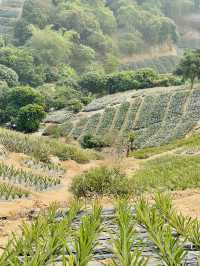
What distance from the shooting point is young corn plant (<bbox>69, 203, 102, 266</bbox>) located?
6891mm

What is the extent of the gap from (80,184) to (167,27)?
12964 centimetres

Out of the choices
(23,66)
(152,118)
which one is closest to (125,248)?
(152,118)

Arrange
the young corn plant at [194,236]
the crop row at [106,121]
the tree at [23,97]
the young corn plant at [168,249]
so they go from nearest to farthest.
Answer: the young corn plant at [168,249] → the young corn plant at [194,236] → the crop row at [106,121] → the tree at [23,97]

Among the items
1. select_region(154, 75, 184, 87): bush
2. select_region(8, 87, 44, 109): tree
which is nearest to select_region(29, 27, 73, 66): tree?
select_region(154, 75, 184, 87): bush

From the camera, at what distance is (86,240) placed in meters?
7.89

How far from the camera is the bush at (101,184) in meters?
18.2

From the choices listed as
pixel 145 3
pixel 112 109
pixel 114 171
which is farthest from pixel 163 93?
pixel 145 3

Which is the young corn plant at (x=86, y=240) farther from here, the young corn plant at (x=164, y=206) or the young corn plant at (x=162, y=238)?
the young corn plant at (x=164, y=206)

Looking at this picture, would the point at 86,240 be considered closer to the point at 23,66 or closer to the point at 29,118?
the point at 29,118

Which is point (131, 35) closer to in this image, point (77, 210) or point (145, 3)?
point (145, 3)

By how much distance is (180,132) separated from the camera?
1902 inches

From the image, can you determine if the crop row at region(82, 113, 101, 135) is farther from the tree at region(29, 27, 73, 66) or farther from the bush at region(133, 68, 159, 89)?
the tree at region(29, 27, 73, 66)

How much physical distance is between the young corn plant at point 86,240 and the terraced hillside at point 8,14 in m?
129

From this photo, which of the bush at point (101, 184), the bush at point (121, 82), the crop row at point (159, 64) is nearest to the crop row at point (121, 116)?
the bush at point (121, 82)
